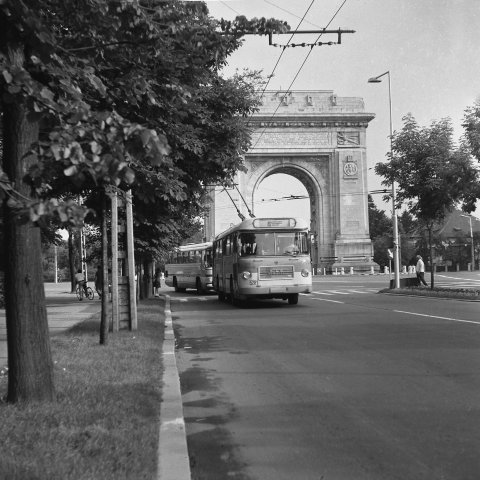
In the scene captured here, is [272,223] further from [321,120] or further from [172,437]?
[321,120]

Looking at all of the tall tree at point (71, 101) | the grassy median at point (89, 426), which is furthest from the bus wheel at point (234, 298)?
the tall tree at point (71, 101)

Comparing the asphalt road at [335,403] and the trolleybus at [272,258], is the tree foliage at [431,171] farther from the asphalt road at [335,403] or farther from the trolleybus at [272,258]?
the asphalt road at [335,403]

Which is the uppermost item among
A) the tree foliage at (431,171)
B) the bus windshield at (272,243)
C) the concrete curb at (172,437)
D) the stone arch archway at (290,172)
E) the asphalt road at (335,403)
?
the stone arch archway at (290,172)

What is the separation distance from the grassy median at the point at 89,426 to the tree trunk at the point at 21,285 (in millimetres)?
269

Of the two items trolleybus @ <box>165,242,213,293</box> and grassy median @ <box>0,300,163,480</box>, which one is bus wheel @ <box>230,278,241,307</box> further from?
grassy median @ <box>0,300,163,480</box>

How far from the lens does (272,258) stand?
20.9m

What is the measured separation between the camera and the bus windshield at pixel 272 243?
21047 millimetres

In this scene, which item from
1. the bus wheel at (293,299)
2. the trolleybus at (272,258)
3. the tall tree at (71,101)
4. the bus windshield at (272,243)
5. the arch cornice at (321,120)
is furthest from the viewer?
the arch cornice at (321,120)

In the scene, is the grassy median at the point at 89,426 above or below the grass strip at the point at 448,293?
above

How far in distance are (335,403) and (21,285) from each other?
318cm

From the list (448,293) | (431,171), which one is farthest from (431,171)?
(448,293)

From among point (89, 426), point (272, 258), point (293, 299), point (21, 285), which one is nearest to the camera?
point (89, 426)

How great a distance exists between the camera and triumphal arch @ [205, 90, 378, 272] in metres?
59.6

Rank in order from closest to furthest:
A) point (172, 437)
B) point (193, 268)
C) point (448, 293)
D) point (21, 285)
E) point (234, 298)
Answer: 1. point (172, 437)
2. point (21, 285)
3. point (234, 298)
4. point (448, 293)
5. point (193, 268)
